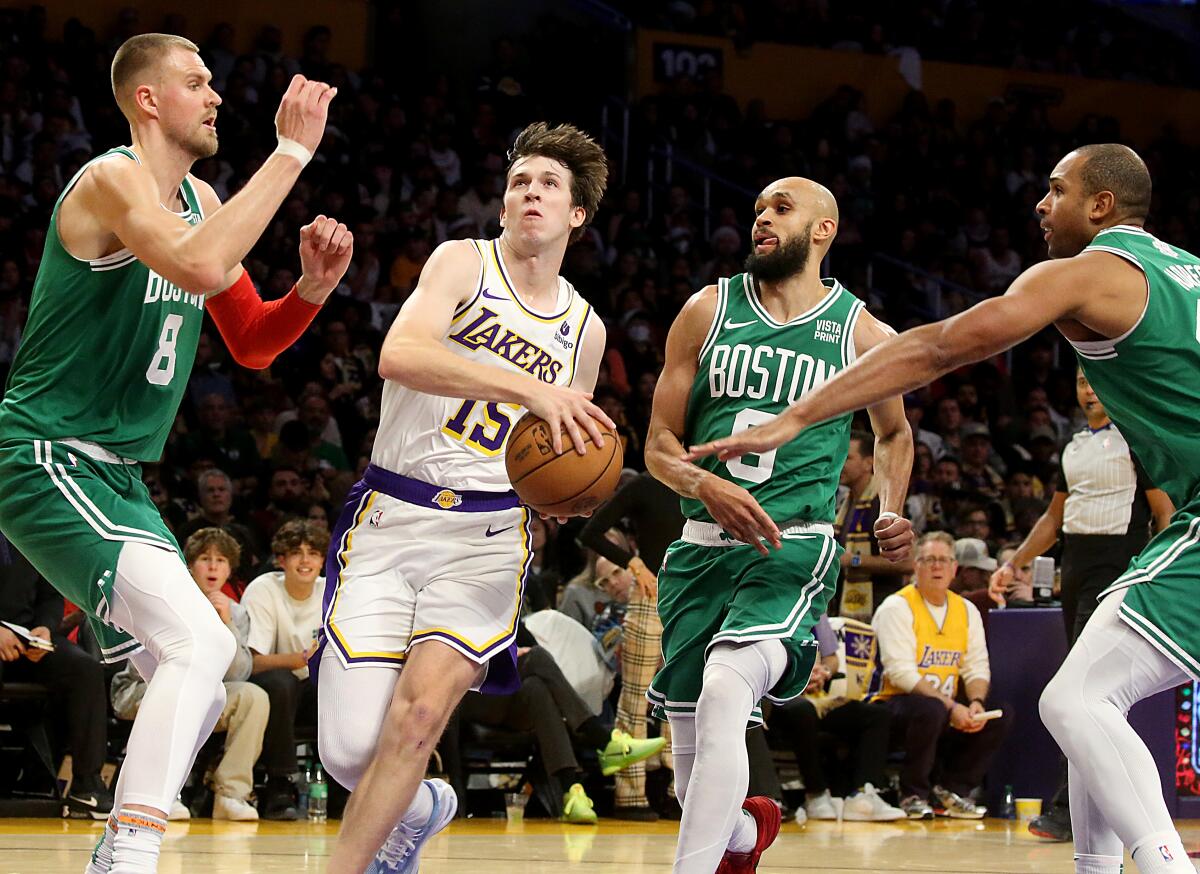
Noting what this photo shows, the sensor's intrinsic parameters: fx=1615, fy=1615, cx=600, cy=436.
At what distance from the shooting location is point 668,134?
17922 millimetres

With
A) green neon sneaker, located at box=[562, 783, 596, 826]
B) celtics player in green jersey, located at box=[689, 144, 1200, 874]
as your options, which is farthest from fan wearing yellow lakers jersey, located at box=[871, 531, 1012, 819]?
celtics player in green jersey, located at box=[689, 144, 1200, 874]

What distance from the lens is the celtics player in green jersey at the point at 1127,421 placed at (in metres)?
4.13

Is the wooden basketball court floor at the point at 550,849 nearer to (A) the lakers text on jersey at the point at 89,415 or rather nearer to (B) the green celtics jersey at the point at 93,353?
(A) the lakers text on jersey at the point at 89,415

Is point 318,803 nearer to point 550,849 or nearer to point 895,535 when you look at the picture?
point 550,849

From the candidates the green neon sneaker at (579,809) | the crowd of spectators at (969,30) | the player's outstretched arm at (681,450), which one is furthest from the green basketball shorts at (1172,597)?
the crowd of spectators at (969,30)

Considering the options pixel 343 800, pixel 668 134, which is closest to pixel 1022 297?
pixel 343 800

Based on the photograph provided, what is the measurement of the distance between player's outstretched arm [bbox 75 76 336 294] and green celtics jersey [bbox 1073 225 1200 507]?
2.17m

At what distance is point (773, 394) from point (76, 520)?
7.40 ft

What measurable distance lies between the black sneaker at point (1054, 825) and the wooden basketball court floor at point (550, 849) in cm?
8

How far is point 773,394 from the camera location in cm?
533

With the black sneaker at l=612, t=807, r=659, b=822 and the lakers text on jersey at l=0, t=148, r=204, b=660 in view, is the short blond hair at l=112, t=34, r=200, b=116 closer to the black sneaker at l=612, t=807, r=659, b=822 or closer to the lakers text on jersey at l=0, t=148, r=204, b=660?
the lakers text on jersey at l=0, t=148, r=204, b=660

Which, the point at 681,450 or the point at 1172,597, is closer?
the point at 1172,597

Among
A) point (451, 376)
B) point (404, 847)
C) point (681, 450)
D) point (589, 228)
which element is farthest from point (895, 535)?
point (589, 228)

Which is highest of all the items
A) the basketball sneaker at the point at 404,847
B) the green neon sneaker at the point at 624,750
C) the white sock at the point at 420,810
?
the white sock at the point at 420,810
